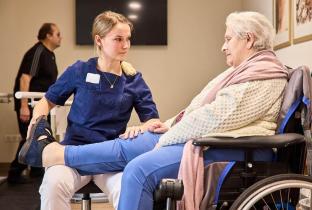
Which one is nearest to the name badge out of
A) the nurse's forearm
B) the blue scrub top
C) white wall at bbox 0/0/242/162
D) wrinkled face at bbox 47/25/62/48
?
the blue scrub top

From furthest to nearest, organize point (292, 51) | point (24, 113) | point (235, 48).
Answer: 1. point (24, 113)
2. point (292, 51)
3. point (235, 48)

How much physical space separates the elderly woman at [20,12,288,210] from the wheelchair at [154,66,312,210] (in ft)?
0.13

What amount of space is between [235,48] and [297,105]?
13.1 inches

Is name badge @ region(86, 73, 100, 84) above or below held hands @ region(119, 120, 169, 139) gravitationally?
above

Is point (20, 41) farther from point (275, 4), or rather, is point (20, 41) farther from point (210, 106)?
point (210, 106)

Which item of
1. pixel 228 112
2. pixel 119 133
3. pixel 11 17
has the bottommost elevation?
pixel 119 133

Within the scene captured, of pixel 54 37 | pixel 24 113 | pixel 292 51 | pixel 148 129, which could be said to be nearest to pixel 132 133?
pixel 148 129

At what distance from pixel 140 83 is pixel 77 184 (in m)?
0.54

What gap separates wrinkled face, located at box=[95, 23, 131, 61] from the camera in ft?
6.21

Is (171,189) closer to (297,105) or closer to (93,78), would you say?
(297,105)

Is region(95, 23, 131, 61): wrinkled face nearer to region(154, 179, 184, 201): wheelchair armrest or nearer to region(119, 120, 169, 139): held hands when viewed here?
region(119, 120, 169, 139): held hands

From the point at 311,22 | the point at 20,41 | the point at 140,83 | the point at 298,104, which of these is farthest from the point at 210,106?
the point at 20,41

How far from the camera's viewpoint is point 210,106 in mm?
1521

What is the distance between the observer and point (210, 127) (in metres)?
1.50
